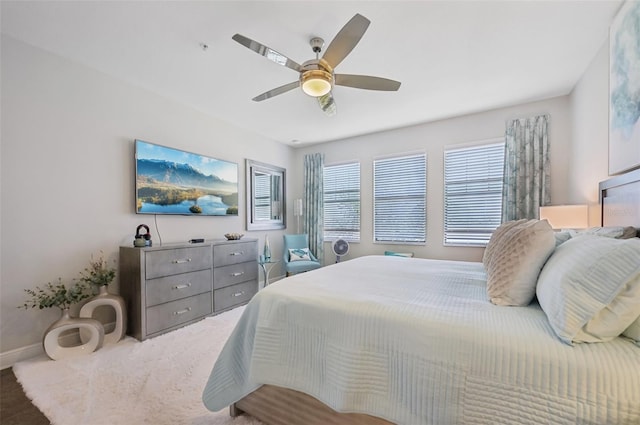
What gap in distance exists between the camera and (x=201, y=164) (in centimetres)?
363

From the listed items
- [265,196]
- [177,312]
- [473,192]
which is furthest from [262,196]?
[473,192]

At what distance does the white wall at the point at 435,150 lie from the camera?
3.35 metres

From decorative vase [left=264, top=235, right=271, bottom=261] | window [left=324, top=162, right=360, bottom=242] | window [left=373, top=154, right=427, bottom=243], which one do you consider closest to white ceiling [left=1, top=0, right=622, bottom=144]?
window [left=373, top=154, right=427, bottom=243]

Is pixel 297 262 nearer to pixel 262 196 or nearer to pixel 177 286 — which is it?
pixel 262 196

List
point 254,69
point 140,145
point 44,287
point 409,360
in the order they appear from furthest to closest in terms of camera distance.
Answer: point 140,145 → point 254,69 → point 44,287 → point 409,360

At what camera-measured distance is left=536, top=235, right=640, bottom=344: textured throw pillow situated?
891 millimetres

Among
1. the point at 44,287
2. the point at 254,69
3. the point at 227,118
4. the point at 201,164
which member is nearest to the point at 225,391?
the point at 44,287

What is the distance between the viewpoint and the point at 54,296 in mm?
2297

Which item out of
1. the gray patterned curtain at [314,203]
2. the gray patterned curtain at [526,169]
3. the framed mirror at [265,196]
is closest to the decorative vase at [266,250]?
the framed mirror at [265,196]

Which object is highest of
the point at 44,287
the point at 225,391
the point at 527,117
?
the point at 527,117

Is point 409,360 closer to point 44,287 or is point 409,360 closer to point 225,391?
point 225,391

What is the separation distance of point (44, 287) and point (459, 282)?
3412 millimetres

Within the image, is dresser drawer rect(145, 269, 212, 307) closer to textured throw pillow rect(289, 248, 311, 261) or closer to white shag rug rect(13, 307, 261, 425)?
white shag rug rect(13, 307, 261, 425)

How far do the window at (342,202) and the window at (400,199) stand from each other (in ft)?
1.19
